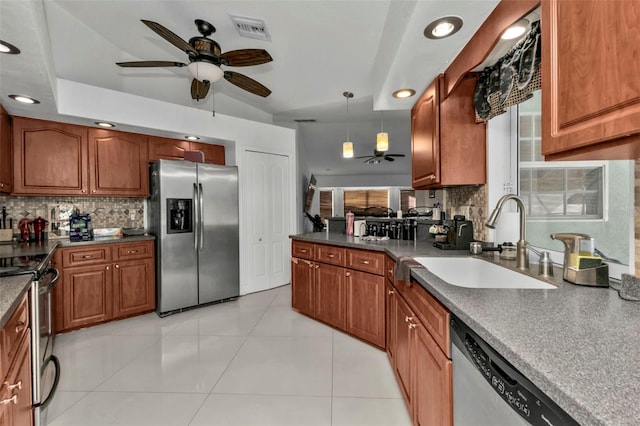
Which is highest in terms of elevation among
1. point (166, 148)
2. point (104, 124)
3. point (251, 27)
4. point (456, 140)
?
point (251, 27)

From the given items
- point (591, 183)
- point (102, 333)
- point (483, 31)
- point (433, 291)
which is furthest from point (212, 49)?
point (102, 333)

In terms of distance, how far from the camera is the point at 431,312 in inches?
50.6

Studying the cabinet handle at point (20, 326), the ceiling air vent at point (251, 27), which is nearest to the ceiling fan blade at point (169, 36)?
the ceiling air vent at point (251, 27)

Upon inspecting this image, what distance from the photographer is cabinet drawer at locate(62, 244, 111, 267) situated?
290 cm

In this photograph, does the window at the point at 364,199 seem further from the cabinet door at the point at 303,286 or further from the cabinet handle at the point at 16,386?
the cabinet handle at the point at 16,386

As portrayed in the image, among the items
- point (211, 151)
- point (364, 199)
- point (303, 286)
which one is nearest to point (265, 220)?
point (211, 151)

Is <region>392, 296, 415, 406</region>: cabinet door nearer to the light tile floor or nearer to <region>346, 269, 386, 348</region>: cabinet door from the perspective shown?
the light tile floor

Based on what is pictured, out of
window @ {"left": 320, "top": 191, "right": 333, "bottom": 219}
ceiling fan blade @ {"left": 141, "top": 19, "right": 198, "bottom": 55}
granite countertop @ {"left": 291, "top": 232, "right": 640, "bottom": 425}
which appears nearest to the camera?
granite countertop @ {"left": 291, "top": 232, "right": 640, "bottom": 425}

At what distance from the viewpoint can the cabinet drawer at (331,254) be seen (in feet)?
8.99

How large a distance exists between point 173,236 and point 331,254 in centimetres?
190

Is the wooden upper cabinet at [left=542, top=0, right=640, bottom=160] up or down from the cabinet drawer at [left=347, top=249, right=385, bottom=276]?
up

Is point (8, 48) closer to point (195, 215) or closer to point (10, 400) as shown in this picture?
point (10, 400)

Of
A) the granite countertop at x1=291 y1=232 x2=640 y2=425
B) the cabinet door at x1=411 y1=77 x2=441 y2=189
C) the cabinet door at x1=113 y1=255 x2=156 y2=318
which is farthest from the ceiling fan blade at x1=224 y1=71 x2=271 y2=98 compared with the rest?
the cabinet door at x1=113 y1=255 x2=156 y2=318

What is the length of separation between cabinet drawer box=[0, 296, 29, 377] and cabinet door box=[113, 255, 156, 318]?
6.11 ft
